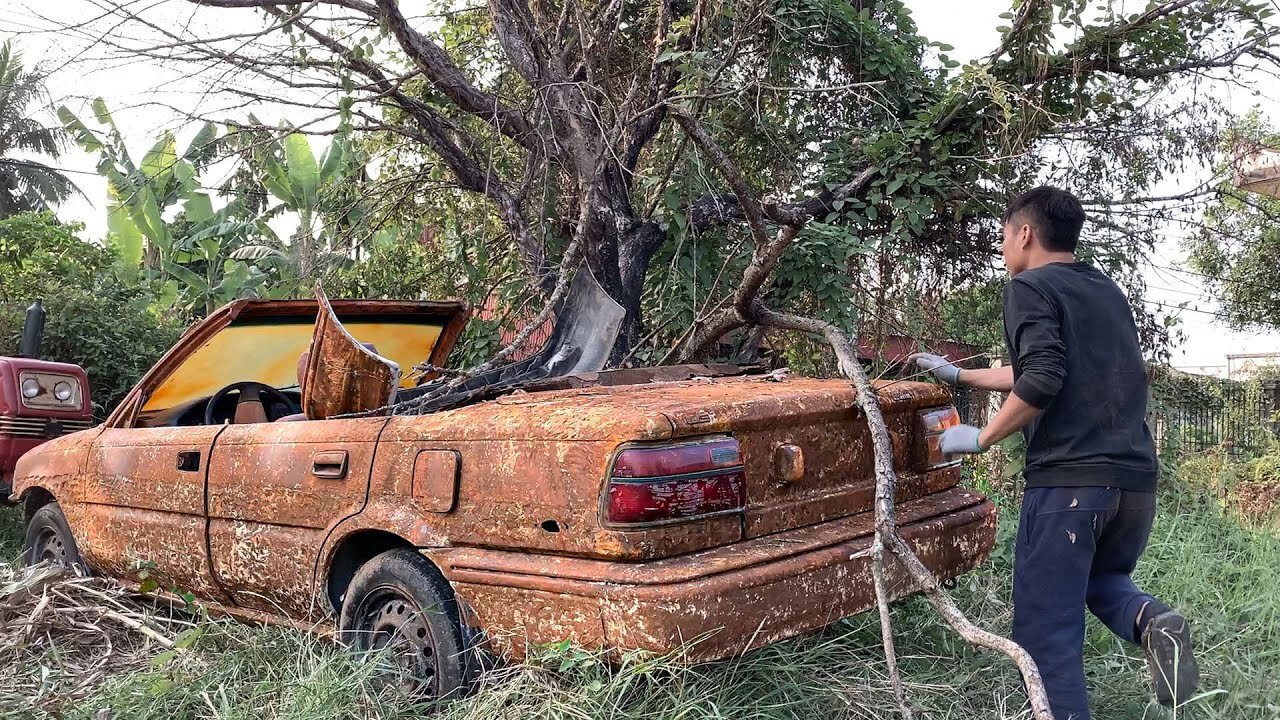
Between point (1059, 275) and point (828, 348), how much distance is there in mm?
3677

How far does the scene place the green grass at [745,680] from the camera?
2.68 m

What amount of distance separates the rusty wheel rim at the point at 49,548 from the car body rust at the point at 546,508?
1.94ft

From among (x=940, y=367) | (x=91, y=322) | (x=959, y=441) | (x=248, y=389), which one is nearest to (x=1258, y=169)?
(x=940, y=367)

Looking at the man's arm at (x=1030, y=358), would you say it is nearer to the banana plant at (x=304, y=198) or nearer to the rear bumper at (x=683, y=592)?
the rear bumper at (x=683, y=592)

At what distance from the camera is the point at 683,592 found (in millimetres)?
2484

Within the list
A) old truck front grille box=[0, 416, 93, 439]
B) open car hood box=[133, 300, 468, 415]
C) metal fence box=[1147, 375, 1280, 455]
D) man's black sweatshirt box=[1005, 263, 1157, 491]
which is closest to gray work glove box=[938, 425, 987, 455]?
man's black sweatshirt box=[1005, 263, 1157, 491]

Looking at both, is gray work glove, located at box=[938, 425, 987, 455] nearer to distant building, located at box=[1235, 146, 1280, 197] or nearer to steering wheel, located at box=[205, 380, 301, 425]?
steering wheel, located at box=[205, 380, 301, 425]

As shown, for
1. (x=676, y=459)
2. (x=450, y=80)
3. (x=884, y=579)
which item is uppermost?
(x=450, y=80)

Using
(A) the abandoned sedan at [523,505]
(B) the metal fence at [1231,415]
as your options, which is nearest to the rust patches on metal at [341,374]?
(A) the abandoned sedan at [523,505]

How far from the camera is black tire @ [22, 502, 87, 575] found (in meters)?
4.72

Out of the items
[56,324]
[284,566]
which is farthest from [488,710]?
[56,324]

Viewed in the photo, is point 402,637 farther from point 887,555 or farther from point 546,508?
point 887,555

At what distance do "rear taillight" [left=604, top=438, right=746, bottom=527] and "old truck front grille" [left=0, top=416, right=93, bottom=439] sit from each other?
465 cm

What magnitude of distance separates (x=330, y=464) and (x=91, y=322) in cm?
607
